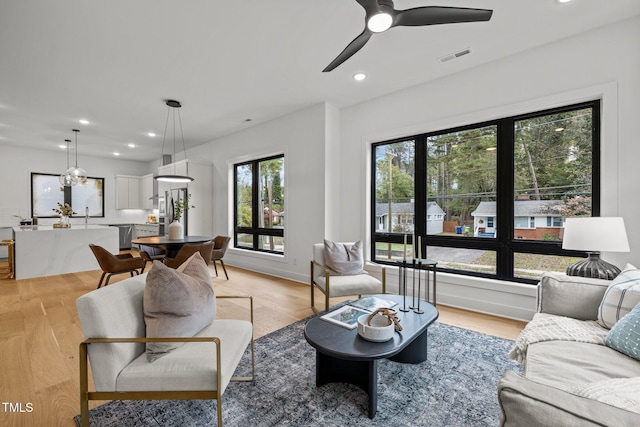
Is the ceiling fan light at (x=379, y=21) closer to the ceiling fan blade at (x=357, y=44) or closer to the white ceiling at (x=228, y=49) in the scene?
the ceiling fan blade at (x=357, y=44)

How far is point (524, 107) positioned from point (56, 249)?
7.67 metres

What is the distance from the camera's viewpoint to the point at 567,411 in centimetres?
56

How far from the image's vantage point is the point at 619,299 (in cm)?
175

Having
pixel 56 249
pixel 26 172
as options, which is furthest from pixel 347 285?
pixel 26 172

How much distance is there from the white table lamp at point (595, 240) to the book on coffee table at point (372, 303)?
4.94ft

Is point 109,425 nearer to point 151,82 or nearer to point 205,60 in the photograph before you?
point 205,60

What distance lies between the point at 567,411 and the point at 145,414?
6.74 feet

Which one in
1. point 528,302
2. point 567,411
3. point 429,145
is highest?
point 429,145

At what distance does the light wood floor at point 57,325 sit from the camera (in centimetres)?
186

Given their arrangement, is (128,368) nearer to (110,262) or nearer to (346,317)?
(346,317)

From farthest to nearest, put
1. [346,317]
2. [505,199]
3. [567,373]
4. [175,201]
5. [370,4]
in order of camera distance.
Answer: [175,201] < [505,199] < [346,317] < [370,4] < [567,373]

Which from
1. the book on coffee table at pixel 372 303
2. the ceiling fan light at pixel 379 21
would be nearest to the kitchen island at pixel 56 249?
the book on coffee table at pixel 372 303

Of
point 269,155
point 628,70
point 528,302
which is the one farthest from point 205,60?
point 528,302

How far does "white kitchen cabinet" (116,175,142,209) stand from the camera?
8648 millimetres
